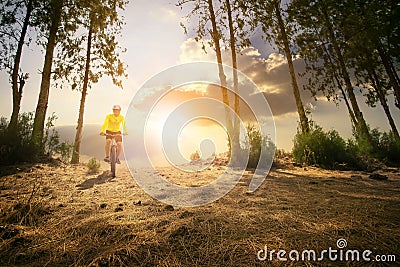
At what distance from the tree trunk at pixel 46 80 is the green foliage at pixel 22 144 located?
0.29m

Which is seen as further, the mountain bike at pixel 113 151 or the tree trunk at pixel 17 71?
the tree trunk at pixel 17 71

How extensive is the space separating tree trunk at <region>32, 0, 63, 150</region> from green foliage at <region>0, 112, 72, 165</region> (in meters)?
0.29

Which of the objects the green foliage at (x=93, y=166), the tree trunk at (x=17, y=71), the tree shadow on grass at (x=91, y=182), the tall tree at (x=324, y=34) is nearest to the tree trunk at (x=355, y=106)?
the tall tree at (x=324, y=34)

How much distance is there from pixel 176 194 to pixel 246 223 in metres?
1.94

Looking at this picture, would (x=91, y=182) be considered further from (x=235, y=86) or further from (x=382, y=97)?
(x=382, y=97)

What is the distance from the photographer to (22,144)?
285 inches

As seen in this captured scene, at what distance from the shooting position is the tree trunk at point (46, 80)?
862cm

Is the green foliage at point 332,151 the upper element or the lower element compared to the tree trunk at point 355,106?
lower

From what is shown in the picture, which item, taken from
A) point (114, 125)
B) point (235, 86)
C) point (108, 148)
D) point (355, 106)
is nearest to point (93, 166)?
point (108, 148)

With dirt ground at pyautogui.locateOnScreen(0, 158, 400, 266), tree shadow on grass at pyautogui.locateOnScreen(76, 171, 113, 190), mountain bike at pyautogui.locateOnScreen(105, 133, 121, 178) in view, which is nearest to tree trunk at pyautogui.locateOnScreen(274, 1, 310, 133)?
dirt ground at pyautogui.locateOnScreen(0, 158, 400, 266)

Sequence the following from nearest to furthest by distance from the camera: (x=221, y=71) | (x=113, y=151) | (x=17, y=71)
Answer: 1. (x=113, y=151)
2. (x=17, y=71)
3. (x=221, y=71)

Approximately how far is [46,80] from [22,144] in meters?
3.29

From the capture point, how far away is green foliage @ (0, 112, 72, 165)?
6.72 meters

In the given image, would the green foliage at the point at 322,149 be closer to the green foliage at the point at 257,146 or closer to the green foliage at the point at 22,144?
the green foliage at the point at 257,146
